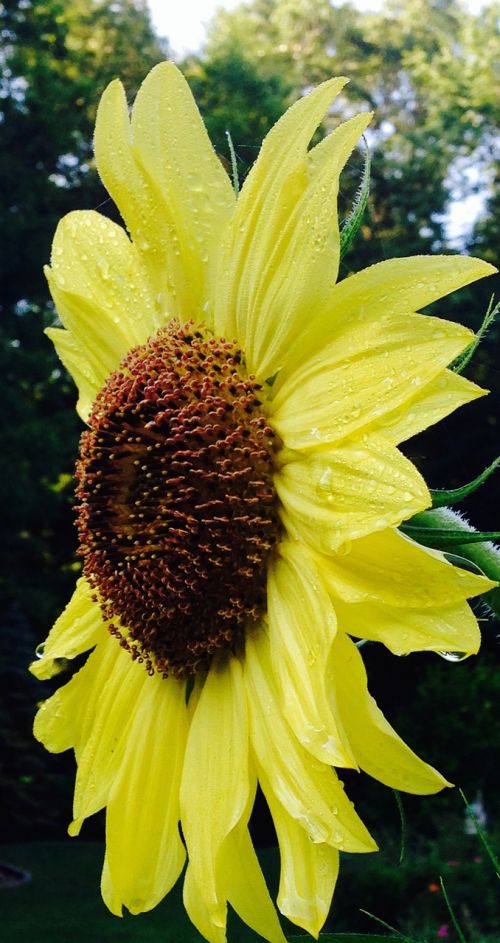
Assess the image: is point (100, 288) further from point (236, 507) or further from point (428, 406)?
point (428, 406)

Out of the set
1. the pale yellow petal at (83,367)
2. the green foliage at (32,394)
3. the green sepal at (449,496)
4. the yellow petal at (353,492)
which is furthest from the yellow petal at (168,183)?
the green foliage at (32,394)

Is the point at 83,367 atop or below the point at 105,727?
atop

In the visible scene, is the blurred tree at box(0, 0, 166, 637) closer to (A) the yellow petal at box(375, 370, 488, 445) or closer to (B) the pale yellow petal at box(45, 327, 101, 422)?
(B) the pale yellow petal at box(45, 327, 101, 422)

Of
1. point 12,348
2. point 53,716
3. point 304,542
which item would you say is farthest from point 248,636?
point 12,348

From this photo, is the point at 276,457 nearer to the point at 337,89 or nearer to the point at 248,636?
the point at 248,636

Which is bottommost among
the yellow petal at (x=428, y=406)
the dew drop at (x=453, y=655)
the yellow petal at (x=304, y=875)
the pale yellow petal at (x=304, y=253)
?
the yellow petal at (x=304, y=875)

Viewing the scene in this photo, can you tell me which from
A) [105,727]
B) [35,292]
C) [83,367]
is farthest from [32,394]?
[105,727]

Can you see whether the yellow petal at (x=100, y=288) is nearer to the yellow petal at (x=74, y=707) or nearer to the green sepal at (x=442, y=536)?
the yellow petal at (x=74, y=707)

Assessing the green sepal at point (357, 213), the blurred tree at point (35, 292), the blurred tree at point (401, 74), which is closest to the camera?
the green sepal at point (357, 213)
